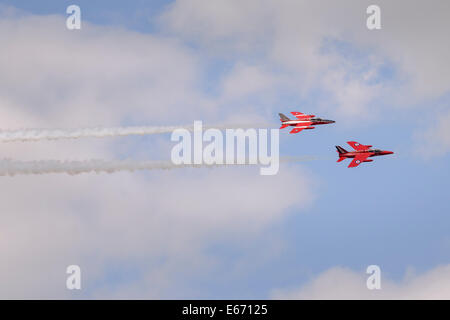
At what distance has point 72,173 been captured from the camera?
120562 millimetres

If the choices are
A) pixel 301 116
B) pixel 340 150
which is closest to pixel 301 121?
pixel 301 116

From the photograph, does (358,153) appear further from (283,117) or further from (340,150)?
(283,117)

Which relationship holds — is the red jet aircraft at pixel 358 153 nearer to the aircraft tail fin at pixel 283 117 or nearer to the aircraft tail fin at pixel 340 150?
the aircraft tail fin at pixel 340 150

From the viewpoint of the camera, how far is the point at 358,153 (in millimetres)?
143625

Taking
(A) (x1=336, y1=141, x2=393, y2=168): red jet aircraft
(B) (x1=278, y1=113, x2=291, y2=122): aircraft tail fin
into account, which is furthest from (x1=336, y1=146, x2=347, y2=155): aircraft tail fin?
(B) (x1=278, y1=113, x2=291, y2=122): aircraft tail fin

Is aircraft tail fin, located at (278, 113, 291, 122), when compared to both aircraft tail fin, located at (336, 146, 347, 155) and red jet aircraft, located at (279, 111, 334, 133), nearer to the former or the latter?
red jet aircraft, located at (279, 111, 334, 133)

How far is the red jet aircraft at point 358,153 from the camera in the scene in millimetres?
142875

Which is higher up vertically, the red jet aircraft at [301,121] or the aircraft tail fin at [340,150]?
the red jet aircraft at [301,121]

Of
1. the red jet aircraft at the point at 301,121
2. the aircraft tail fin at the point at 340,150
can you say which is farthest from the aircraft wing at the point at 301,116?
the aircraft tail fin at the point at 340,150
